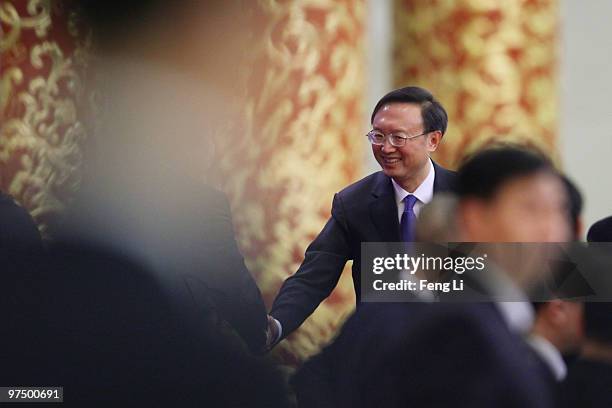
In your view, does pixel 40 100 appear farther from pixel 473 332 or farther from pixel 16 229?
pixel 473 332

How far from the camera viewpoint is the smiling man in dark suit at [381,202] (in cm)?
159

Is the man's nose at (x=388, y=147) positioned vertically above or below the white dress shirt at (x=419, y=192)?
above

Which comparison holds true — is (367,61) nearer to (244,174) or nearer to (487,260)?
(244,174)

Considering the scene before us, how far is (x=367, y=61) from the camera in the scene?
6.49 feet

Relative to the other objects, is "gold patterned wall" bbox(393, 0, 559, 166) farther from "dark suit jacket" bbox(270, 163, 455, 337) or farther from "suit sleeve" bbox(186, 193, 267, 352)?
"suit sleeve" bbox(186, 193, 267, 352)

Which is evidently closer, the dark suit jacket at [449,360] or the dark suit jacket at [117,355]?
the dark suit jacket at [449,360]

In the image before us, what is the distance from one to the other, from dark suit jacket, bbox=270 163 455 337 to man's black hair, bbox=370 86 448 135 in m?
0.08

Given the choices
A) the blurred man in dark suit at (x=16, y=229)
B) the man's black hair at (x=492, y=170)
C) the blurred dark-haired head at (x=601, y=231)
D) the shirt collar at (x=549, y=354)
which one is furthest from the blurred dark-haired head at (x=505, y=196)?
the blurred man in dark suit at (x=16, y=229)

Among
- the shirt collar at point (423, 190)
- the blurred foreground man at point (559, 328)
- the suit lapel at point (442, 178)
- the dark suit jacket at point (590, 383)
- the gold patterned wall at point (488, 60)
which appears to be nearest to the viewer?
the blurred foreground man at point (559, 328)

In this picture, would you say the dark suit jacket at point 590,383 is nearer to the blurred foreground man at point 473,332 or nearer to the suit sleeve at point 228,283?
the blurred foreground man at point 473,332

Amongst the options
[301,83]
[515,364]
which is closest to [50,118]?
[301,83]

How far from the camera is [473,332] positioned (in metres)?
0.96

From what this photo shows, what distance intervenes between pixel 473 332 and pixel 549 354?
0.51 ft

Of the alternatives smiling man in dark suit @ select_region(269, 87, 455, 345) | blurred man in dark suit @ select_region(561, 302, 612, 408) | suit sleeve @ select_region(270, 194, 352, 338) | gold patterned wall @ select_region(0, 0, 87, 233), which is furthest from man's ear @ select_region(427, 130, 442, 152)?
gold patterned wall @ select_region(0, 0, 87, 233)
